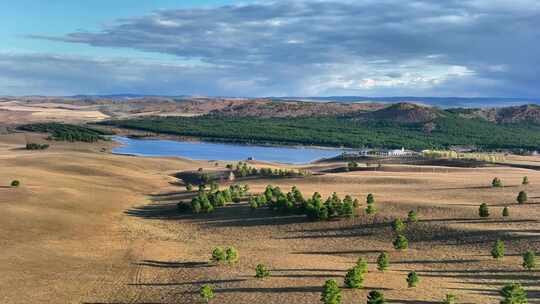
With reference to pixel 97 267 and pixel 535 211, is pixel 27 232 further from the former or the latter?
pixel 535 211

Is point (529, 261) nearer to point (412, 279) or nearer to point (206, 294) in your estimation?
point (412, 279)

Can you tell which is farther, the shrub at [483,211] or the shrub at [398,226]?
the shrub at [483,211]

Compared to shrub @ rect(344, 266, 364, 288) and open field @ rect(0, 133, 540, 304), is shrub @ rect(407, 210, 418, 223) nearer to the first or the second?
open field @ rect(0, 133, 540, 304)

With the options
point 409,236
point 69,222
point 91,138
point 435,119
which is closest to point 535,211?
point 409,236

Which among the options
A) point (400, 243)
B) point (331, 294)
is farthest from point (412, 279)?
point (400, 243)

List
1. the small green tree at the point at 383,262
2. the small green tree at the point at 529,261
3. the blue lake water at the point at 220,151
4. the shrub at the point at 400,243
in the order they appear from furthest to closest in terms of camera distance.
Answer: the blue lake water at the point at 220,151 < the shrub at the point at 400,243 < the small green tree at the point at 383,262 < the small green tree at the point at 529,261

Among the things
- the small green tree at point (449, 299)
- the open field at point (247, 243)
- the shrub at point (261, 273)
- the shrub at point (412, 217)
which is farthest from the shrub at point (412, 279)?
the shrub at point (412, 217)

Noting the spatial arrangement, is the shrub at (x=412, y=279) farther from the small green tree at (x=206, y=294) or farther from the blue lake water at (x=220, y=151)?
the blue lake water at (x=220, y=151)

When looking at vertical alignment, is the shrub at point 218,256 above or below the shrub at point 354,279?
below
